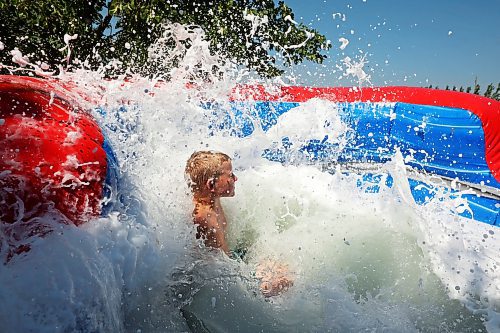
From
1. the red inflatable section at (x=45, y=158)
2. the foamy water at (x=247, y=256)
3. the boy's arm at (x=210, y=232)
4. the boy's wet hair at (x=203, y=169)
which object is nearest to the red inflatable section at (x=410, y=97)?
the foamy water at (x=247, y=256)

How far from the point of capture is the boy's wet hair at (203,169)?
2518 millimetres

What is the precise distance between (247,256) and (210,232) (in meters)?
0.34

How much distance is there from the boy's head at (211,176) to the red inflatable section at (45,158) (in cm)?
78

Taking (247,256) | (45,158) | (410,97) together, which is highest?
(410,97)

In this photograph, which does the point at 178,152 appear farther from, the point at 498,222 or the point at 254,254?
the point at 498,222

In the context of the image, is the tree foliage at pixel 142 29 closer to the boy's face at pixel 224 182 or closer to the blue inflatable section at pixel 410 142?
the blue inflatable section at pixel 410 142

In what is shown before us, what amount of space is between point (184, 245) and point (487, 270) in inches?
65.0

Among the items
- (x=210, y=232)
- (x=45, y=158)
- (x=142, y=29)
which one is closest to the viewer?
(x=45, y=158)

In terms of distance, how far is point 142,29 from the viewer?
622 cm

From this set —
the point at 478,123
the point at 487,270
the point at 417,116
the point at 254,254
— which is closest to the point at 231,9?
the point at 417,116

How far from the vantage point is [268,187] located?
330cm

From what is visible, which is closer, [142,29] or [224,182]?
[224,182]

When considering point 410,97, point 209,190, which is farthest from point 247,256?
point 410,97

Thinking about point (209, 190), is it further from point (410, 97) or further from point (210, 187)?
point (410, 97)
